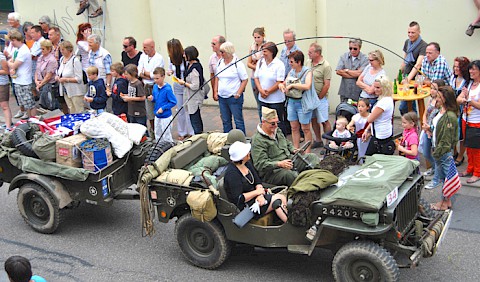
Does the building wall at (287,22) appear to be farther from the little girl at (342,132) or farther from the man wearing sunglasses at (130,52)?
the little girl at (342,132)

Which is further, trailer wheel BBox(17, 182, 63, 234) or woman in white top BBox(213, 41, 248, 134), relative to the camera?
woman in white top BBox(213, 41, 248, 134)

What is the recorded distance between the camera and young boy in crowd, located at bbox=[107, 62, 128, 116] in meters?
10.3

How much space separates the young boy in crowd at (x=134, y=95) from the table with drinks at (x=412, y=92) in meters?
4.04

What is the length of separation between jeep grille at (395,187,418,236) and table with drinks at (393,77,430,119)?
313 centimetres

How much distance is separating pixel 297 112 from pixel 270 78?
2.30ft

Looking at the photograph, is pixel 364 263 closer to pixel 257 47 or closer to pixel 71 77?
pixel 257 47

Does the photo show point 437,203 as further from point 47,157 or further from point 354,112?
point 47,157

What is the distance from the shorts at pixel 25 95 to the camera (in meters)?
12.0

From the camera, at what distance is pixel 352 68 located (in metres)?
9.91

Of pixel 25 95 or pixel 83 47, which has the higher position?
pixel 83 47

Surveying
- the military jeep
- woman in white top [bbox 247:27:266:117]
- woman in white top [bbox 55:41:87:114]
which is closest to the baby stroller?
the military jeep

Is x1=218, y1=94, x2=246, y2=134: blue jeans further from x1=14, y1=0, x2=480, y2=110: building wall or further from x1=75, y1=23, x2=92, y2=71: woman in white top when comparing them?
x1=75, y1=23, x2=92, y2=71: woman in white top

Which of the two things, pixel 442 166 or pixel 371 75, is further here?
pixel 371 75

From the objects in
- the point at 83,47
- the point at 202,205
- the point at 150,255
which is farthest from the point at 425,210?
the point at 83,47
